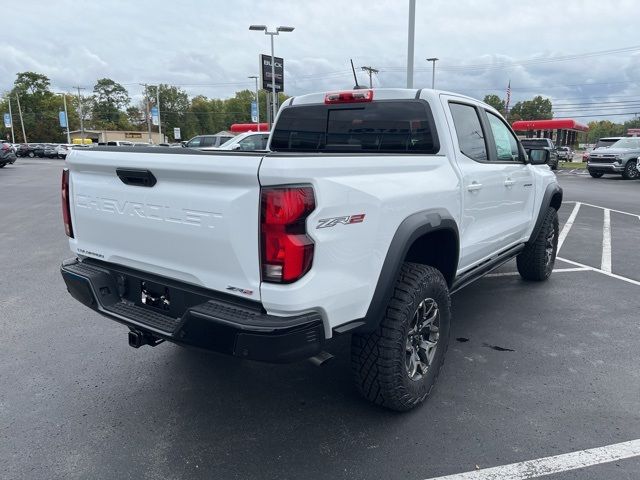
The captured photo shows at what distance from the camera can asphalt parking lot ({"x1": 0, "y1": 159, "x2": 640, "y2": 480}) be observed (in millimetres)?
2607

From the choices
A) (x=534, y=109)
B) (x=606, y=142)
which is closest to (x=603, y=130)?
(x=534, y=109)

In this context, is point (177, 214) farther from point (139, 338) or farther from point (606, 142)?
point (606, 142)

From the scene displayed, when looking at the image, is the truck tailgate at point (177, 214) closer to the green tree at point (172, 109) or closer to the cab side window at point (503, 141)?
the cab side window at point (503, 141)

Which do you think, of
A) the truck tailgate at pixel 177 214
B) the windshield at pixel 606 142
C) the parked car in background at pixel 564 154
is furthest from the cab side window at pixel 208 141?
the parked car in background at pixel 564 154

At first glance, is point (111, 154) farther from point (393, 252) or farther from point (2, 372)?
point (2, 372)

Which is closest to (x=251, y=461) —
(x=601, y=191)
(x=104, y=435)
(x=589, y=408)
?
(x=104, y=435)

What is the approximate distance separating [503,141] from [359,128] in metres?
1.53

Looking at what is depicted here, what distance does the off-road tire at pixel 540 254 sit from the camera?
5.43m

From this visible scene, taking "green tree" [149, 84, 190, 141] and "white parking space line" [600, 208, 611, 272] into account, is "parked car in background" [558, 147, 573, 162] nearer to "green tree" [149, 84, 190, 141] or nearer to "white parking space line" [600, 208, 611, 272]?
"white parking space line" [600, 208, 611, 272]

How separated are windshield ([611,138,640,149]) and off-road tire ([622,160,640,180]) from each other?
2.96ft

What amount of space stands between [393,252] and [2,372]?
2.94 meters

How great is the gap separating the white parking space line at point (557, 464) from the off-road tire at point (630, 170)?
22.2 metres

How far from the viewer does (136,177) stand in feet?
8.68

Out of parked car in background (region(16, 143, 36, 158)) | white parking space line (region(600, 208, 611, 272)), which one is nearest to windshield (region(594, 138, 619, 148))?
white parking space line (region(600, 208, 611, 272))
